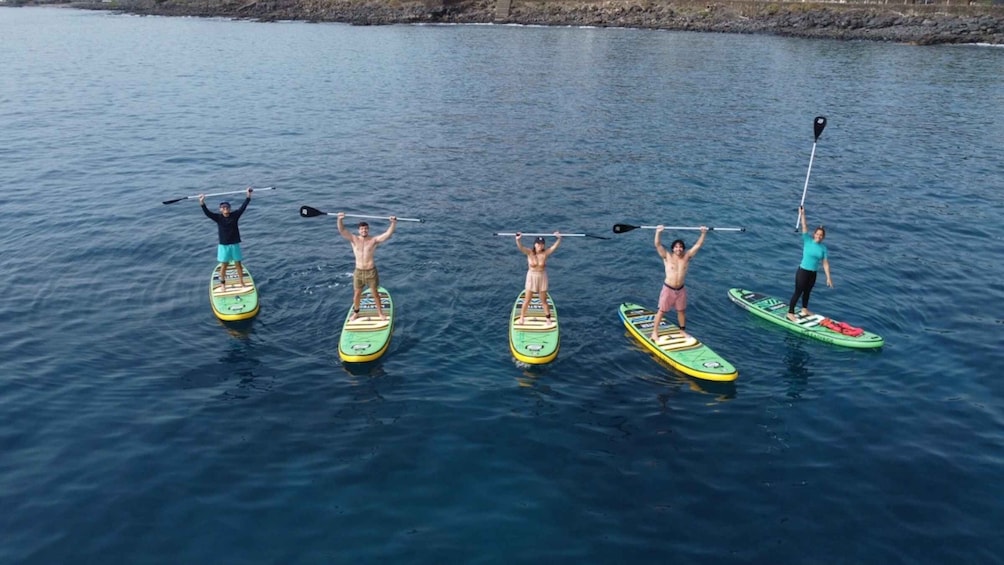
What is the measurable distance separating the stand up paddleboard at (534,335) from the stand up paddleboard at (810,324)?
600 cm

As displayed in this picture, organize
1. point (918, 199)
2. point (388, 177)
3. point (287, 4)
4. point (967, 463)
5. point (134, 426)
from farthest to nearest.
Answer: point (287, 4) → point (388, 177) → point (918, 199) → point (134, 426) → point (967, 463)

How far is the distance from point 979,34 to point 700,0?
36.4 meters

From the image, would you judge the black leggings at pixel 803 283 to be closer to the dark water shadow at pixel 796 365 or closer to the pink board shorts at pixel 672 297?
the dark water shadow at pixel 796 365

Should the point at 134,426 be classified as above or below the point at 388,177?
below

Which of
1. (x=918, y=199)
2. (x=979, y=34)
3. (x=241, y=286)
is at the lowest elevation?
(x=241, y=286)

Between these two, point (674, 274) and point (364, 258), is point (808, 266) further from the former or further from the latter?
point (364, 258)

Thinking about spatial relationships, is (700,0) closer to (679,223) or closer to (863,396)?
(679,223)

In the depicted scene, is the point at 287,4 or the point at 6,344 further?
the point at 287,4

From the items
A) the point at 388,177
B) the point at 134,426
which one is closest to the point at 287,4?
the point at 388,177

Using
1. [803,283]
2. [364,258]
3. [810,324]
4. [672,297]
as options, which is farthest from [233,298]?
[810,324]

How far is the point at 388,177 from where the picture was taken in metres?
35.0

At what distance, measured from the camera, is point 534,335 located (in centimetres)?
1938

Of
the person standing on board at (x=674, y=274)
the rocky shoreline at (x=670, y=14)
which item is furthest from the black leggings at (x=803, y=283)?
the rocky shoreline at (x=670, y=14)

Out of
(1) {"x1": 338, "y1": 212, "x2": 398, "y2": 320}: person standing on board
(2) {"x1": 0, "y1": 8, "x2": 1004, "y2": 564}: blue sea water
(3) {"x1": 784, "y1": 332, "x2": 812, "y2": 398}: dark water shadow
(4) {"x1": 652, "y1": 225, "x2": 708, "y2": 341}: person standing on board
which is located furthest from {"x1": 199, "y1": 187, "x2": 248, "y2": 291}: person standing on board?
(3) {"x1": 784, "y1": 332, "x2": 812, "y2": 398}: dark water shadow
